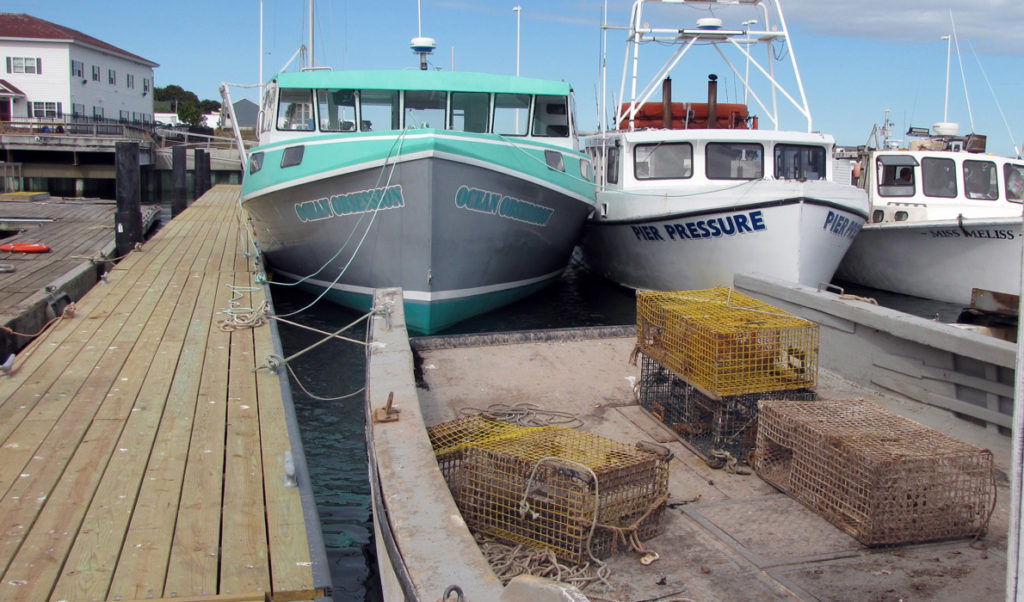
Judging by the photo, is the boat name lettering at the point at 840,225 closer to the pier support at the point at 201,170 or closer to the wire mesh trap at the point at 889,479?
the wire mesh trap at the point at 889,479

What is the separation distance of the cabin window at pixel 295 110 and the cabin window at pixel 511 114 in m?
2.52

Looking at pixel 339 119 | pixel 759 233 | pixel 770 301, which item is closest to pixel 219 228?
pixel 339 119

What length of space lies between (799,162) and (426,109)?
5484mm

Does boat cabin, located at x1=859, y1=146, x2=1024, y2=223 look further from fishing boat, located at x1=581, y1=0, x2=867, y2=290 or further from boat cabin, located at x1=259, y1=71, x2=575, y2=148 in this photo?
boat cabin, located at x1=259, y1=71, x2=575, y2=148

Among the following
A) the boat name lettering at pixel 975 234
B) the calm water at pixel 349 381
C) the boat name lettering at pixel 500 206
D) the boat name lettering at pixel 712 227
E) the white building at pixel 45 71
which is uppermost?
the white building at pixel 45 71

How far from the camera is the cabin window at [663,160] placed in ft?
39.6

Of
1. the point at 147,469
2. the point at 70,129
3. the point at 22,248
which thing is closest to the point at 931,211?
the point at 147,469

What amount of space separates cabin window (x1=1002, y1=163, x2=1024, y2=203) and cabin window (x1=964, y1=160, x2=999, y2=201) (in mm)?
258

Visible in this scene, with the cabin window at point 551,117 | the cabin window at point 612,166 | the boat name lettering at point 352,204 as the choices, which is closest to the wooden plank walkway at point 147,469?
the boat name lettering at point 352,204

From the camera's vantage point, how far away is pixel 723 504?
3664 millimetres

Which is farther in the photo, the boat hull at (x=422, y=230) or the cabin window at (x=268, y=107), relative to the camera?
the cabin window at (x=268, y=107)

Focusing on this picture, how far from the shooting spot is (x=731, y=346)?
418 cm

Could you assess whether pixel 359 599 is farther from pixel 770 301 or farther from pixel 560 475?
pixel 770 301

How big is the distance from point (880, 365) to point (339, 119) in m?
8.05
